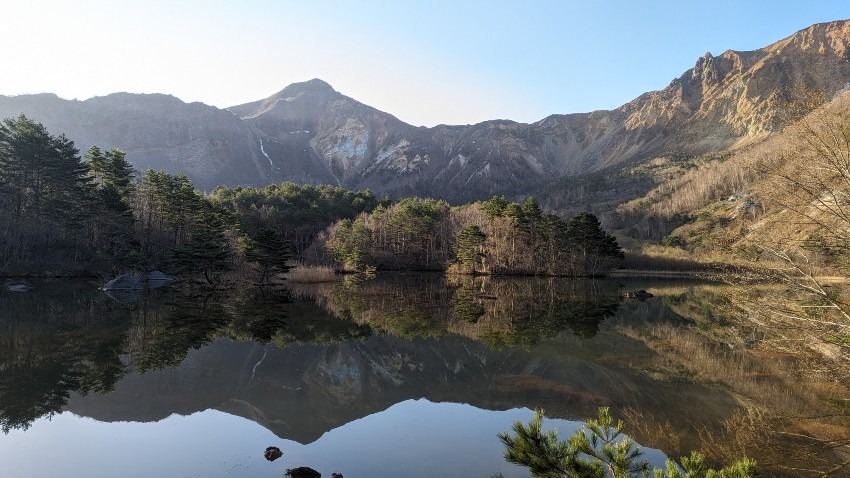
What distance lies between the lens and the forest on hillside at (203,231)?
48.1 metres

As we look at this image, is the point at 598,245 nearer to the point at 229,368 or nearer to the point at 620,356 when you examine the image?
the point at 620,356

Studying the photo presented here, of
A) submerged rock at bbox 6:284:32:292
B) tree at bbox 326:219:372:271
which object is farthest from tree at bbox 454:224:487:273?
submerged rock at bbox 6:284:32:292

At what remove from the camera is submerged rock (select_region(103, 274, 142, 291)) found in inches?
1544

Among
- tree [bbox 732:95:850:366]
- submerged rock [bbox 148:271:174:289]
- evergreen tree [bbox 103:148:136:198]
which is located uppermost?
evergreen tree [bbox 103:148:136:198]

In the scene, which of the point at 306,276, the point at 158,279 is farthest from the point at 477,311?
the point at 158,279

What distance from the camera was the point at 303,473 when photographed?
328 inches

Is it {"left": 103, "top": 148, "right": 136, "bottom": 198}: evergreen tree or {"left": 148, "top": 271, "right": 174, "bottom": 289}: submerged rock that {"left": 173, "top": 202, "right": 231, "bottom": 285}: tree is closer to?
{"left": 148, "top": 271, "right": 174, "bottom": 289}: submerged rock

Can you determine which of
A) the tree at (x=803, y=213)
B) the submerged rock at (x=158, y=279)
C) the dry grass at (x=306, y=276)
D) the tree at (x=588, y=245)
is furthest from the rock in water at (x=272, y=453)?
the tree at (x=588, y=245)

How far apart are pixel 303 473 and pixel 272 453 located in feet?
4.34

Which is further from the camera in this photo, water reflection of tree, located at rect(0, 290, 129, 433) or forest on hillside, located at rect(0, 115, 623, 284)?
forest on hillside, located at rect(0, 115, 623, 284)

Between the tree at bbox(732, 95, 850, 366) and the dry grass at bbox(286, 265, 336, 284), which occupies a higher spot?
the tree at bbox(732, 95, 850, 366)

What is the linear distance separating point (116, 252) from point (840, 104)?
6248 centimetres

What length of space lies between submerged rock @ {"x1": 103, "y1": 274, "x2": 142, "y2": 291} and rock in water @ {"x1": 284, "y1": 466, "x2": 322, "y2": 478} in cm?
3912

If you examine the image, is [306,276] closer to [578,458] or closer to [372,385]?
[372,385]
